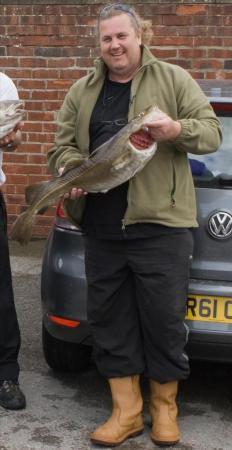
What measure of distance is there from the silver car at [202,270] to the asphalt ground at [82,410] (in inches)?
13.0

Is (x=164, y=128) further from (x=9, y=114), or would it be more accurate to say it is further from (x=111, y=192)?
(x=9, y=114)

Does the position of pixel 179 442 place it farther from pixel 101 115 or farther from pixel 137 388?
pixel 101 115

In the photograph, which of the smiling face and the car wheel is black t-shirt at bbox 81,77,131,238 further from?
the car wheel

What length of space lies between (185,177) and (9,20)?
418 centimetres

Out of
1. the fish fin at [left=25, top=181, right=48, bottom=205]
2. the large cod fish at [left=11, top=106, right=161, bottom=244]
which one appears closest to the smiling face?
the large cod fish at [left=11, top=106, right=161, bottom=244]

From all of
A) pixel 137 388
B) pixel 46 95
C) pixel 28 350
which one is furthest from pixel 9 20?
pixel 137 388

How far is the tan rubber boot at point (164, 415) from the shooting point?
136 inches

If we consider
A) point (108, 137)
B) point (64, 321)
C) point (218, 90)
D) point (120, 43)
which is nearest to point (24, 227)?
point (108, 137)

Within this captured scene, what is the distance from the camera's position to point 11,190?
23.5ft

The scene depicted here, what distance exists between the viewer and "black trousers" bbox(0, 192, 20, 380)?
3.80 metres

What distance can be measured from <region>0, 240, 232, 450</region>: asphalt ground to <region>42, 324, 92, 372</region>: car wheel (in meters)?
0.09

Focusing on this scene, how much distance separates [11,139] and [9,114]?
0.64ft

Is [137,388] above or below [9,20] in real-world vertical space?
below

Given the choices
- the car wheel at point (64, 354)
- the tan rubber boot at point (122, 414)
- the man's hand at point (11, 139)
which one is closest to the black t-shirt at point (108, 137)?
the man's hand at point (11, 139)
